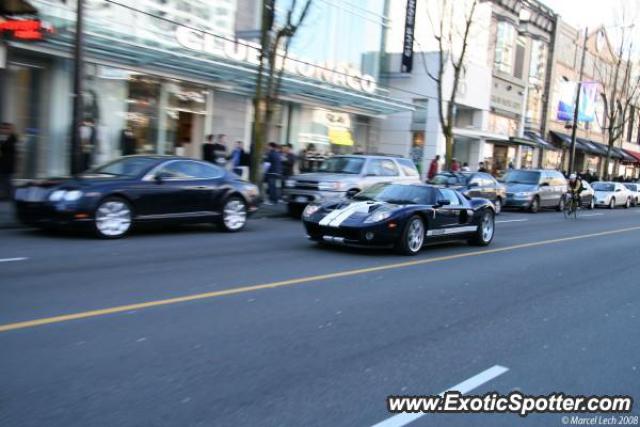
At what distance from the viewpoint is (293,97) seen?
24828 millimetres

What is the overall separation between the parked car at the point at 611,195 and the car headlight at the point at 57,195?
27539mm

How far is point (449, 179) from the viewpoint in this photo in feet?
71.8

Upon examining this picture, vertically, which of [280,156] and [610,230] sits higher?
[280,156]

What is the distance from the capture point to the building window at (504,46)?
126 feet

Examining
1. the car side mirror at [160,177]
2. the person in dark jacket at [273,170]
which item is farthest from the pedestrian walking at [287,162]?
the car side mirror at [160,177]

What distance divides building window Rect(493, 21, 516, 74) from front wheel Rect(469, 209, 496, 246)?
27.6 meters

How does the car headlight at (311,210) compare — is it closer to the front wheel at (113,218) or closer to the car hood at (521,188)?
the front wheel at (113,218)

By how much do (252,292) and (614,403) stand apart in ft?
12.9

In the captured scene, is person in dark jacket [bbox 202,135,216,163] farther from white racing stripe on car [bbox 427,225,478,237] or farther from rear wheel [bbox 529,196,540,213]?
rear wheel [bbox 529,196,540,213]

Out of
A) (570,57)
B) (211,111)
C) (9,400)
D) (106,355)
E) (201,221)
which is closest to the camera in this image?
(9,400)

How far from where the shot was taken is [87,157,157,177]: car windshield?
1150cm

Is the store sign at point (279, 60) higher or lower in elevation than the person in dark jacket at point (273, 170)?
higher

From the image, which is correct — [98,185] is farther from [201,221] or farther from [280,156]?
[280,156]

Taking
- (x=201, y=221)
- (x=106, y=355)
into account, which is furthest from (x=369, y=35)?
(x=106, y=355)
